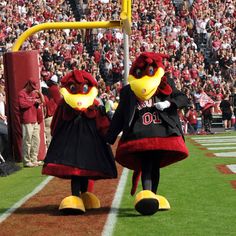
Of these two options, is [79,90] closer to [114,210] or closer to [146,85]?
[146,85]

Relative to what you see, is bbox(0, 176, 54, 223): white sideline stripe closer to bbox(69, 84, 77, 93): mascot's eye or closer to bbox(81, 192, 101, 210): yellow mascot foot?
bbox(81, 192, 101, 210): yellow mascot foot

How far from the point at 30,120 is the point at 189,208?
592 cm

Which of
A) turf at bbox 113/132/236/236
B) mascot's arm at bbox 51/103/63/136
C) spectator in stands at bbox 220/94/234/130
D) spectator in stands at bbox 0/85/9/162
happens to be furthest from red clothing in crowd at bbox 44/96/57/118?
spectator in stands at bbox 220/94/234/130

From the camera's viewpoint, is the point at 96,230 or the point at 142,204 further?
the point at 142,204

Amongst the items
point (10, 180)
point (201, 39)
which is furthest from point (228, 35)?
point (10, 180)

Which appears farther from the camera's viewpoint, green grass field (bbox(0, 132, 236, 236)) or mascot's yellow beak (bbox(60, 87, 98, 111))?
mascot's yellow beak (bbox(60, 87, 98, 111))

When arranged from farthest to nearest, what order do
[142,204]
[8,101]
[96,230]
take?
[8,101], [142,204], [96,230]

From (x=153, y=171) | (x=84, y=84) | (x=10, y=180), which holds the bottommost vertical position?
(x=10, y=180)

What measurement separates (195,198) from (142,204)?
55.7 inches

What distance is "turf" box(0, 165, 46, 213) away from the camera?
8.39 metres

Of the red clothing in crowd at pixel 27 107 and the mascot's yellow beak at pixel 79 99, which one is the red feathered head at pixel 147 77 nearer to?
the mascot's yellow beak at pixel 79 99

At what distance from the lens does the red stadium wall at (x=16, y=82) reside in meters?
13.2

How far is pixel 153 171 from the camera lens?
23.8 feet

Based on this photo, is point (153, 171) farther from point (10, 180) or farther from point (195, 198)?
point (10, 180)
